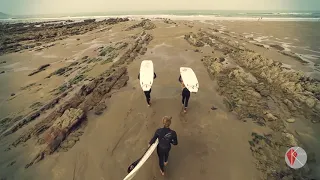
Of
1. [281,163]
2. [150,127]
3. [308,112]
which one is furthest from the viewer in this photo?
[308,112]

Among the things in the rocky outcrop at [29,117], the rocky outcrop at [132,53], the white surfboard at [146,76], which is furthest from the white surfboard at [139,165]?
the rocky outcrop at [132,53]

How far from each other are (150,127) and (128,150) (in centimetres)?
122

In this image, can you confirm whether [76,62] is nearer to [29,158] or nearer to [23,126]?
[23,126]

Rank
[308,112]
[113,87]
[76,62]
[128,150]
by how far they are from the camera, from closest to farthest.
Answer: [128,150], [308,112], [113,87], [76,62]

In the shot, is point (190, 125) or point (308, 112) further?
point (308, 112)

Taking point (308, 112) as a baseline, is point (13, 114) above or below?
below

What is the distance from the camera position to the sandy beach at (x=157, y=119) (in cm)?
561

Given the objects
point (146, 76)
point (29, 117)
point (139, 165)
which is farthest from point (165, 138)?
point (29, 117)

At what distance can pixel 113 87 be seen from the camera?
393 inches

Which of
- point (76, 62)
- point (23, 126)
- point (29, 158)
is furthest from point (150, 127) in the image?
point (76, 62)

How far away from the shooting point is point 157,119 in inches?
297

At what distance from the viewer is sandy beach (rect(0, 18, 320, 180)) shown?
18.4 feet

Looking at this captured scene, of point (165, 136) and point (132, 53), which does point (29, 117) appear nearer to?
point (165, 136)

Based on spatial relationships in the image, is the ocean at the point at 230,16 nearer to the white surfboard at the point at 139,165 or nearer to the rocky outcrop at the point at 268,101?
the rocky outcrop at the point at 268,101
